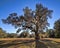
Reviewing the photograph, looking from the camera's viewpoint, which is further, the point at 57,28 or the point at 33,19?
the point at 57,28

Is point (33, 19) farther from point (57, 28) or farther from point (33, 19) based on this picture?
point (57, 28)

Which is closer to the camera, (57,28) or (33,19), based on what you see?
(33,19)

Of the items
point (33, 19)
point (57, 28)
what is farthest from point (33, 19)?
point (57, 28)

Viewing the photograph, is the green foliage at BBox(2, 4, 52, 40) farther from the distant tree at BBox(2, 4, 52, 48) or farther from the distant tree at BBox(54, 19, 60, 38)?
the distant tree at BBox(54, 19, 60, 38)

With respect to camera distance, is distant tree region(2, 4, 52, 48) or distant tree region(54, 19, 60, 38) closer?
distant tree region(2, 4, 52, 48)

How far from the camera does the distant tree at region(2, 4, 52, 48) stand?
33781mm

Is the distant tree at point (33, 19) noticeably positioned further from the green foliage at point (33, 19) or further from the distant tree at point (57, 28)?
the distant tree at point (57, 28)

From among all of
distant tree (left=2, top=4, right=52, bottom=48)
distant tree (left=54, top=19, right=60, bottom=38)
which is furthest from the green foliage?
distant tree (left=54, top=19, right=60, bottom=38)

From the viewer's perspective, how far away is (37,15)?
34.2m

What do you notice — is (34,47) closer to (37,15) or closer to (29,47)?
(29,47)

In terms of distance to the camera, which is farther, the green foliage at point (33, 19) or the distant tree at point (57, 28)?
the distant tree at point (57, 28)

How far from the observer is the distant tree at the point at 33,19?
3378 cm

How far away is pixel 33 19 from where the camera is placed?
110ft

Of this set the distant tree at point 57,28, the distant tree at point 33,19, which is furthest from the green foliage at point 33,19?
the distant tree at point 57,28
